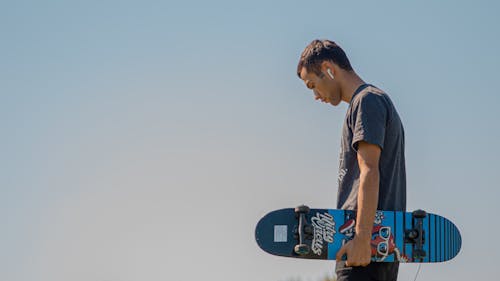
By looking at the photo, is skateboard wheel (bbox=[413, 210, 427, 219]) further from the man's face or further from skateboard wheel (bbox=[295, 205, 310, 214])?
the man's face

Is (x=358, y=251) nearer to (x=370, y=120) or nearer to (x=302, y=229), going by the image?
(x=302, y=229)

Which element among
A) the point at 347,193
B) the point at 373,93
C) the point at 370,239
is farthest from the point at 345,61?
the point at 370,239

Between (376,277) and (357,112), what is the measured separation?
2.76 ft

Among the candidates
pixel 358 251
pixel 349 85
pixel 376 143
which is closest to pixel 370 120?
pixel 376 143

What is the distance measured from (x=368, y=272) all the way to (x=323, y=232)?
0.38 metres

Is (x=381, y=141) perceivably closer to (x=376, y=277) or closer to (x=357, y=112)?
(x=357, y=112)

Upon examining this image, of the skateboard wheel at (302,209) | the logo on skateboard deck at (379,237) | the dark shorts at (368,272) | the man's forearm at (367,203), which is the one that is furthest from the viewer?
the skateboard wheel at (302,209)

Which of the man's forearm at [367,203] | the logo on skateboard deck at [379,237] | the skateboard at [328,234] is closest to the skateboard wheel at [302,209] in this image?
the skateboard at [328,234]

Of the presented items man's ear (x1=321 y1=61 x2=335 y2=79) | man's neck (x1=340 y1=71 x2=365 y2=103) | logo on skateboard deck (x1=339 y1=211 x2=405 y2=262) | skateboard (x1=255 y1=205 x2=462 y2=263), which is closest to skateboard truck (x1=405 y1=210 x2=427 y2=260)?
skateboard (x1=255 y1=205 x2=462 y2=263)

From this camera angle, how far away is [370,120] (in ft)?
13.0

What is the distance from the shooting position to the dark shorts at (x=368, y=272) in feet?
13.1

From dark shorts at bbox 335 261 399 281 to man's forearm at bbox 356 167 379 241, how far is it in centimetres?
22

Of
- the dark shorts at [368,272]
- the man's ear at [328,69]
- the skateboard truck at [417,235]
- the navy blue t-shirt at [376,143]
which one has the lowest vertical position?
the dark shorts at [368,272]

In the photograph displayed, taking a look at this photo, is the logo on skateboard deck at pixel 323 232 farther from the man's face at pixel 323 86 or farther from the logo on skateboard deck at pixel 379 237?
the man's face at pixel 323 86
